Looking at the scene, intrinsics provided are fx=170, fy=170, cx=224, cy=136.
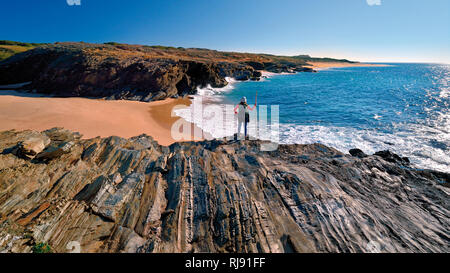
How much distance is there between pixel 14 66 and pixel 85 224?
1768 inches

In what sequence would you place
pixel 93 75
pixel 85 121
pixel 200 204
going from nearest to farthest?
pixel 200 204 → pixel 85 121 → pixel 93 75

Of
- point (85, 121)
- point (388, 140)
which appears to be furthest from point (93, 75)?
point (388, 140)

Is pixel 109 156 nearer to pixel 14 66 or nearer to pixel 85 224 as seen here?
pixel 85 224

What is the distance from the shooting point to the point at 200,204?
452cm

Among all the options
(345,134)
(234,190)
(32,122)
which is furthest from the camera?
(345,134)

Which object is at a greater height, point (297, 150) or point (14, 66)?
point (14, 66)

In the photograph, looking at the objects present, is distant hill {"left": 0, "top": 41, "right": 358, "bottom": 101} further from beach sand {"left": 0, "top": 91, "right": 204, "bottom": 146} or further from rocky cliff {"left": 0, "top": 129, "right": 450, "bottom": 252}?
rocky cliff {"left": 0, "top": 129, "right": 450, "bottom": 252}

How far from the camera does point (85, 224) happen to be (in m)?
3.69

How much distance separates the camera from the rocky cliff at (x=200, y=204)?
3.57 metres

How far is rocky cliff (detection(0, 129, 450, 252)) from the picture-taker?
3570 millimetres

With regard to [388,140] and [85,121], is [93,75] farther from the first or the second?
[388,140]

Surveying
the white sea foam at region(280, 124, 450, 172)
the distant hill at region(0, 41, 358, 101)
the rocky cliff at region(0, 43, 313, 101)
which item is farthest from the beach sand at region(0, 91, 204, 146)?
the white sea foam at region(280, 124, 450, 172)
